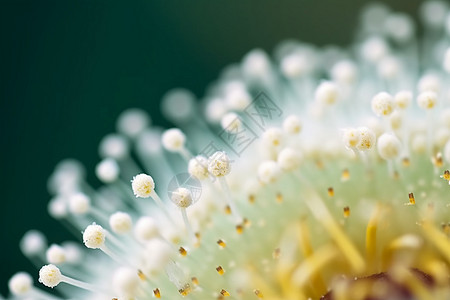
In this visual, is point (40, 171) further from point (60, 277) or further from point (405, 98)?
point (405, 98)

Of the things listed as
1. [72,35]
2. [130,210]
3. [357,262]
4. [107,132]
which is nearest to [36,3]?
[72,35]

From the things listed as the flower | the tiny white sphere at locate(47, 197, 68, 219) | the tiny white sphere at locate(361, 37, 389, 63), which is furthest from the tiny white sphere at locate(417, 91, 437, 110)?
the tiny white sphere at locate(47, 197, 68, 219)

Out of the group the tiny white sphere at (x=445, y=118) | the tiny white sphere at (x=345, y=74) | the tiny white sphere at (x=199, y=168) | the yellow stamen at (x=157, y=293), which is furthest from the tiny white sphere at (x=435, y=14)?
the yellow stamen at (x=157, y=293)

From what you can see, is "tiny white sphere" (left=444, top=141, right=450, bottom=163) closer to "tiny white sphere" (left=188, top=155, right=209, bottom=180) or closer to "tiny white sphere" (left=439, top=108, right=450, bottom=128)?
"tiny white sphere" (left=439, top=108, right=450, bottom=128)

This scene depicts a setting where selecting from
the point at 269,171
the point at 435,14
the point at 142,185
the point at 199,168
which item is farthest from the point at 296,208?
the point at 435,14

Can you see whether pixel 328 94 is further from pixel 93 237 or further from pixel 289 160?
pixel 93 237

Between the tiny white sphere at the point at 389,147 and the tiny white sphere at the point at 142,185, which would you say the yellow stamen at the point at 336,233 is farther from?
the tiny white sphere at the point at 142,185
